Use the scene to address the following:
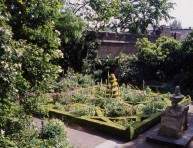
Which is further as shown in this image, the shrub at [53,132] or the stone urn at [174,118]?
the stone urn at [174,118]

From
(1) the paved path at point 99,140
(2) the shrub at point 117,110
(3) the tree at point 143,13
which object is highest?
(3) the tree at point 143,13

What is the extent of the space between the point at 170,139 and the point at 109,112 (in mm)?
2981

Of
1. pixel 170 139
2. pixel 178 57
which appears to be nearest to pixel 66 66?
pixel 178 57

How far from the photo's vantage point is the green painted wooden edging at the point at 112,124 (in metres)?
8.91

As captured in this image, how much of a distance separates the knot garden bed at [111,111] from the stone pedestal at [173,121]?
3.19 feet

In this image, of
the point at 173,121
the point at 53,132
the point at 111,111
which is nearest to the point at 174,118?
the point at 173,121

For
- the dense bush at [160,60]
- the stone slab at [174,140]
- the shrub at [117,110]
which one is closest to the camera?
the stone slab at [174,140]

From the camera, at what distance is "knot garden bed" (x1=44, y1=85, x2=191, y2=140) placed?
9.42m

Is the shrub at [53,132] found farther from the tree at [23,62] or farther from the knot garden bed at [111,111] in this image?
the knot garden bed at [111,111]

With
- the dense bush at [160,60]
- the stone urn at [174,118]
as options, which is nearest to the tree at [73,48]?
the dense bush at [160,60]

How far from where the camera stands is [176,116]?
27.6ft

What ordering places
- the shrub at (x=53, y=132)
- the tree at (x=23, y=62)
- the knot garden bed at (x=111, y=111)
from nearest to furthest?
1. the tree at (x=23, y=62)
2. the shrub at (x=53, y=132)
3. the knot garden bed at (x=111, y=111)

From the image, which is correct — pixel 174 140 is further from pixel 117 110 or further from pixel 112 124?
pixel 117 110

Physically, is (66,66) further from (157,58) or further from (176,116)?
(176,116)
